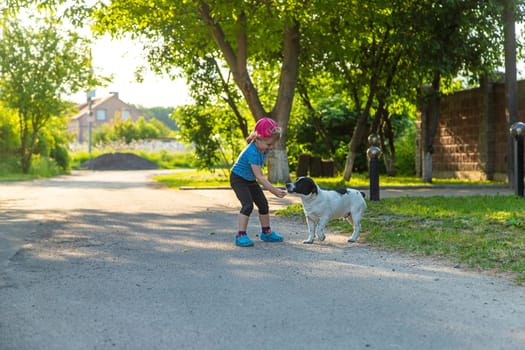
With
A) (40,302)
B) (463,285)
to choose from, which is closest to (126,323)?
(40,302)

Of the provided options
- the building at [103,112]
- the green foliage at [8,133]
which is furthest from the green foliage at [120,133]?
the green foliage at [8,133]

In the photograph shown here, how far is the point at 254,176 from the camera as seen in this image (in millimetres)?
8234

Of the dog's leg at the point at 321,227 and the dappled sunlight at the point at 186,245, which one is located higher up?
the dog's leg at the point at 321,227

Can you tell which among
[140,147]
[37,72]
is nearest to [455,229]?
[37,72]

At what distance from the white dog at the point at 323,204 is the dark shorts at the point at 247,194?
575mm

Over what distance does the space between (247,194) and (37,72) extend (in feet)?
90.8

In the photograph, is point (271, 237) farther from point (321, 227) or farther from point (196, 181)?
point (196, 181)

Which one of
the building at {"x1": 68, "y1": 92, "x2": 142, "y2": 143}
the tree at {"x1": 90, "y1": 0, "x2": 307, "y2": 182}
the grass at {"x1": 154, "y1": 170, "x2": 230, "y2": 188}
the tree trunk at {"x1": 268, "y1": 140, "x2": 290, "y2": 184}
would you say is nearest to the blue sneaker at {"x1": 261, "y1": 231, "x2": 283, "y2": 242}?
the tree at {"x1": 90, "y1": 0, "x2": 307, "y2": 182}

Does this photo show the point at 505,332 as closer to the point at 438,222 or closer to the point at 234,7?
the point at 438,222

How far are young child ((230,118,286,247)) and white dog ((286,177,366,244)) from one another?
309 mm

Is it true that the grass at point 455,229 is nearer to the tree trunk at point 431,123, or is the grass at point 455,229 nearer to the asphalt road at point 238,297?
the asphalt road at point 238,297

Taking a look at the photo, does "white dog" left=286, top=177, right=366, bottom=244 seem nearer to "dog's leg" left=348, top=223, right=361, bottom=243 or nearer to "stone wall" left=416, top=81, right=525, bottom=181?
"dog's leg" left=348, top=223, right=361, bottom=243

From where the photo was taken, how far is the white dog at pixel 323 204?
7.70 metres

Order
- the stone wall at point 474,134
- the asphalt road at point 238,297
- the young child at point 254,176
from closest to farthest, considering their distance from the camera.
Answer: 1. the asphalt road at point 238,297
2. the young child at point 254,176
3. the stone wall at point 474,134
